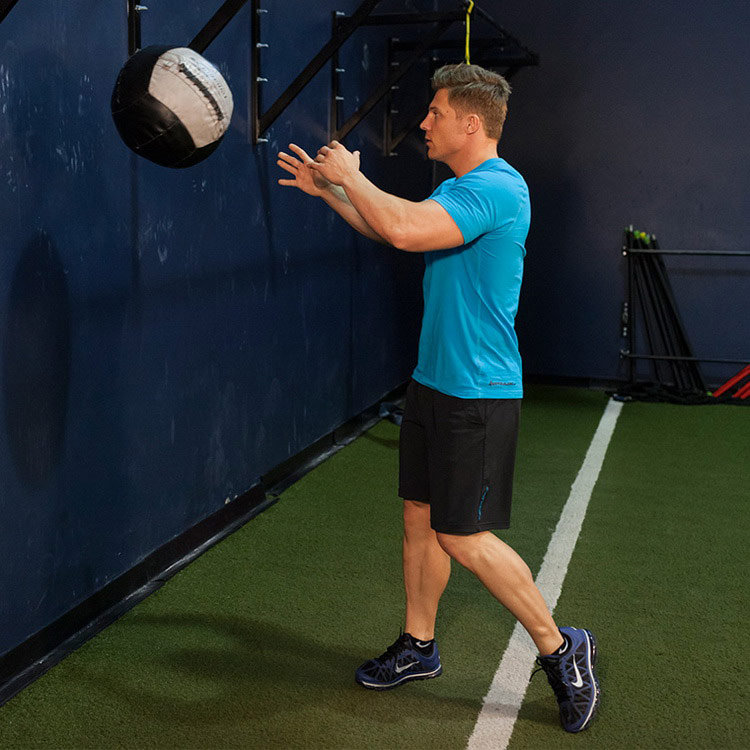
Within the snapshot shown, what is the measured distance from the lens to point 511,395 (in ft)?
8.53

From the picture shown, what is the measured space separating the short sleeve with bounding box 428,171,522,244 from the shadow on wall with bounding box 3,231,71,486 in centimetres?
117

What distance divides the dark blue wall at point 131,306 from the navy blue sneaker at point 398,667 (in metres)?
0.99

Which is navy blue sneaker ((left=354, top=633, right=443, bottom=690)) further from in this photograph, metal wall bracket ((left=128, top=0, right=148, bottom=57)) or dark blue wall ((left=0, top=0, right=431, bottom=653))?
metal wall bracket ((left=128, top=0, right=148, bottom=57))

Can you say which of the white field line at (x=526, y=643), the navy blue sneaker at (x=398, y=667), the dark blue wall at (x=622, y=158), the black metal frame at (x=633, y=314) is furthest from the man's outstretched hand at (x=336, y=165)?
the dark blue wall at (x=622, y=158)

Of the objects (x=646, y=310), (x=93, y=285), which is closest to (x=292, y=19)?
(x=93, y=285)

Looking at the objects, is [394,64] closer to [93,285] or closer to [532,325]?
[532,325]

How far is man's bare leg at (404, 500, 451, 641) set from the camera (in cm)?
280

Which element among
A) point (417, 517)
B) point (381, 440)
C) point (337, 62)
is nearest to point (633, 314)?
point (381, 440)

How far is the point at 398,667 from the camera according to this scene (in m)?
2.81

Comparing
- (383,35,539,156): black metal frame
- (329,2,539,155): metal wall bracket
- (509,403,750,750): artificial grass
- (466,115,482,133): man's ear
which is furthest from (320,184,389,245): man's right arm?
(383,35,539,156): black metal frame

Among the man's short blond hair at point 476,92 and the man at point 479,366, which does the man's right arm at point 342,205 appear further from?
the man's short blond hair at point 476,92

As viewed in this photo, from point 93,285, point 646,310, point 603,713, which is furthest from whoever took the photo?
point 646,310

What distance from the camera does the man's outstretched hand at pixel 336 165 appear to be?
7.77 ft

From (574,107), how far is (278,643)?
17.2 feet
